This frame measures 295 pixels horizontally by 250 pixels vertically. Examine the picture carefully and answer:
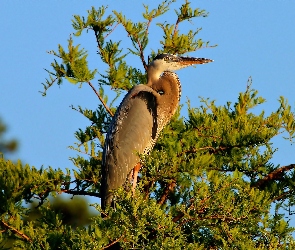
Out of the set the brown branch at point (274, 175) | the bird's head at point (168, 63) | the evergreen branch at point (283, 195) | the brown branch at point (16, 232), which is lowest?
the brown branch at point (16, 232)

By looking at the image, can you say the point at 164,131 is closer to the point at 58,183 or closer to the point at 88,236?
the point at 58,183

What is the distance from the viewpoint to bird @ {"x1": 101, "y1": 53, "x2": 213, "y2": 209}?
7078mm

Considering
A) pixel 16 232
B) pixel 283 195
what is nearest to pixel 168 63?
pixel 283 195

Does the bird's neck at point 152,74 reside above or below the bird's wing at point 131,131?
above

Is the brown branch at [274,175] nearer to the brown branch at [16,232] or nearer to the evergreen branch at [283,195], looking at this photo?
the evergreen branch at [283,195]

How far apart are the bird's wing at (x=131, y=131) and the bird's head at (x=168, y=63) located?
0.19m

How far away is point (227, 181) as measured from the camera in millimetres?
5102

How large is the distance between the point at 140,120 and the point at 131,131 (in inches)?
5.7

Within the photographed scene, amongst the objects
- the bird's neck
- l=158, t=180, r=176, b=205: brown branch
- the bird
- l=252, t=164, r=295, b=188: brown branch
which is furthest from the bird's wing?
A: l=252, t=164, r=295, b=188: brown branch

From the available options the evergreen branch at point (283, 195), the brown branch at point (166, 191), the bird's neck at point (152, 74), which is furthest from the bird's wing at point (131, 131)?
the evergreen branch at point (283, 195)

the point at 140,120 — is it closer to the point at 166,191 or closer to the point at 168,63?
the point at 168,63

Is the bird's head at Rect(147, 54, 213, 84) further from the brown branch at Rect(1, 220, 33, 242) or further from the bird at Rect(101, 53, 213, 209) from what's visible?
the brown branch at Rect(1, 220, 33, 242)

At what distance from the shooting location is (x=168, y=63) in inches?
301

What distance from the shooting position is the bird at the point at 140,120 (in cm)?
708
